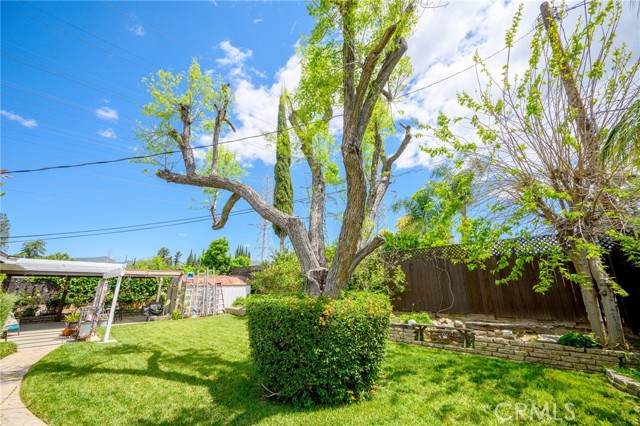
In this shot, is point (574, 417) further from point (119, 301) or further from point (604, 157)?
point (119, 301)

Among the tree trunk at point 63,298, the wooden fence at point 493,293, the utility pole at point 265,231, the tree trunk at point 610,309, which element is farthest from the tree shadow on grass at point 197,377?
the utility pole at point 265,231

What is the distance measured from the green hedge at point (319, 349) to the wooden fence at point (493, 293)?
534 cm

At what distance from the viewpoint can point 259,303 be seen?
3.75 metres

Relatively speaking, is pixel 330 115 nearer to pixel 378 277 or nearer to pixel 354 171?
pixel 354 171

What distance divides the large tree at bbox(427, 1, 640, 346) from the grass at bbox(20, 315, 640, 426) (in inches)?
62.8

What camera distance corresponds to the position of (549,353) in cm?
441

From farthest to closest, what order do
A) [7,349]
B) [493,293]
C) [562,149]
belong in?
[493,293]
[7,349]
[562,149]

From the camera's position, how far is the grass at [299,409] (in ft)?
9.42

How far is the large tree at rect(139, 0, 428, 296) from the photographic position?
375 cm

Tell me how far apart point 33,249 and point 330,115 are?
65.0m

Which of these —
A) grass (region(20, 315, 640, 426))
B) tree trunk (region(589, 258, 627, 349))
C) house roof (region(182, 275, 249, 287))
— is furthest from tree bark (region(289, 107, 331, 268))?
house roof (region(182, 275, 249, 287))

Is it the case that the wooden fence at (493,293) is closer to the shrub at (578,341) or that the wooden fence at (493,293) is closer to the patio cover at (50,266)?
the shrub at (578,341)

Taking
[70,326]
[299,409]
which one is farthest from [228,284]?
[299,409]

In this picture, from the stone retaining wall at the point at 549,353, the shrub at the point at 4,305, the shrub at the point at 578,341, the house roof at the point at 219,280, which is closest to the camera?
the stone retaining wall at the point at 549,353
